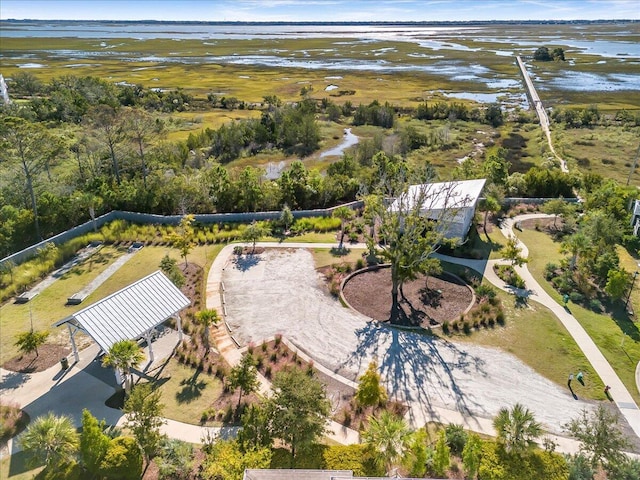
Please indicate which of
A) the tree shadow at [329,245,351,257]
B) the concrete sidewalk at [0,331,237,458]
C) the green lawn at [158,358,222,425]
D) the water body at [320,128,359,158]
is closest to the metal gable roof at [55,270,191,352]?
the concrete sidewalk at [0,331,237,458]

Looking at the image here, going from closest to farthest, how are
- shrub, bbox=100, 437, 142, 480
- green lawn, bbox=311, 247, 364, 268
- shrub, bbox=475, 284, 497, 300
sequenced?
shrub, bbox=100, 437, 142, 480 → shrub, bbox=475, 284, 497, 300 → green lawn, bbox=311, 247, 364, 268

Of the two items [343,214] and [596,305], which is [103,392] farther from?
[596,305]

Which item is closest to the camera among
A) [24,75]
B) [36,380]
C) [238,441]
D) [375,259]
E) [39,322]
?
[238,441]

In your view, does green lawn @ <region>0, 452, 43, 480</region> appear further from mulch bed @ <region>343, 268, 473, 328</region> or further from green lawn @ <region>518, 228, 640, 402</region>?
green lawn @ <region>518, 228, 640, 402</region>

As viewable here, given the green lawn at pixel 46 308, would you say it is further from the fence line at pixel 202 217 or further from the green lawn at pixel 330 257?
the green lawn at pixel 330 257

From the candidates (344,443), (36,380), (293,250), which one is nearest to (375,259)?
(293,250)

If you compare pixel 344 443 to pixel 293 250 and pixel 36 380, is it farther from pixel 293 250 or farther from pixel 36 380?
pixel 293 250

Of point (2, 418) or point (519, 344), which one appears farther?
point (519, 344)
